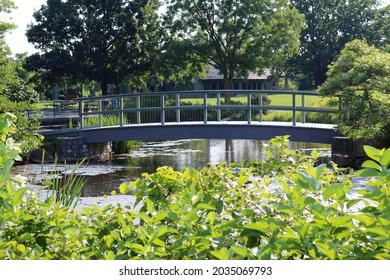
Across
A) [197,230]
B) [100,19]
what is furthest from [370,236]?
[100,19]

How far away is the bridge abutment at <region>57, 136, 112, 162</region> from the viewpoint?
871 inches

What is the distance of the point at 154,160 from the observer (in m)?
21.4

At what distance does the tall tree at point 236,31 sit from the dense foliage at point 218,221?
36.7 metres

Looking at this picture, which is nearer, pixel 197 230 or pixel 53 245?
pixel 197 230

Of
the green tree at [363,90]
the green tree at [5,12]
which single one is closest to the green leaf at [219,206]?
the green tree at [363,90]

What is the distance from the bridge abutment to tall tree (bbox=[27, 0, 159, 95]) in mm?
17387

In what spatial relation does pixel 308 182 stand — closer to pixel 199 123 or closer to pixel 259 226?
pixel 259 226

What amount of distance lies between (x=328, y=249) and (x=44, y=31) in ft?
131

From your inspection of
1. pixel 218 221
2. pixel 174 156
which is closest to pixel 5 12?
pixel 174 156

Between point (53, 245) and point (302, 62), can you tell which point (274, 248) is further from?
point (302, 62)

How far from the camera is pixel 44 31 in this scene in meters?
40.6

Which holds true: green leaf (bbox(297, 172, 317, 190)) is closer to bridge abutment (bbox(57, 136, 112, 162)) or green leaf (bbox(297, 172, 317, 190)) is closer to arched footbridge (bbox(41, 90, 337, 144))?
arched footbridge (bbox(41, 90, 337, 144))

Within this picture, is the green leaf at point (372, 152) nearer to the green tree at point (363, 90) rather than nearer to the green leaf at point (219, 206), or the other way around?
the green leaf at point (219, 206)

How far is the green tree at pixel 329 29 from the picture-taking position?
53.2m
